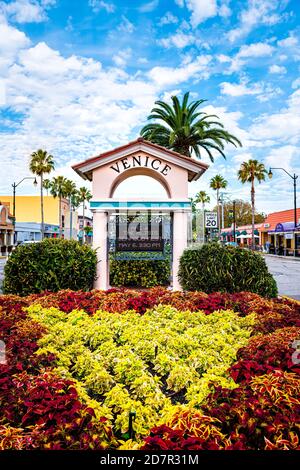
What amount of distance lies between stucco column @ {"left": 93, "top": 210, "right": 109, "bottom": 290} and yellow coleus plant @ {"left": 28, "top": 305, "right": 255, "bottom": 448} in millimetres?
4271

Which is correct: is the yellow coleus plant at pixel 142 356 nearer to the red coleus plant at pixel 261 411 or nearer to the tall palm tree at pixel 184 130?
the red coleus plant at pixel 261 411

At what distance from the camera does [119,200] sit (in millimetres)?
10766

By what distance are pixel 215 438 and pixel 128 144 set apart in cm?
896

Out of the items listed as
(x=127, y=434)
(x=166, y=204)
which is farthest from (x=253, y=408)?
(x=166, y=204)

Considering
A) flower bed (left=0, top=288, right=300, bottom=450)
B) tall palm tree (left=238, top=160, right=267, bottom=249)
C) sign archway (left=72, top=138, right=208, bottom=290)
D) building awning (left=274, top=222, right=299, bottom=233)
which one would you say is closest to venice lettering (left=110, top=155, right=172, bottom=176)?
sign archway (left=72, top=138, right=208, bottom=290)

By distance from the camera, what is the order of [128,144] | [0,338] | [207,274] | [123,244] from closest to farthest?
[0,338] → [207,274] → [128,144] → [123,244]

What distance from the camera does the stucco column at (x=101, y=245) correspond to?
1077 centimetres

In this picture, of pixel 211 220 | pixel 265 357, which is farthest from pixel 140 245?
pixel 211 220

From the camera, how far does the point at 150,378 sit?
12.2ft

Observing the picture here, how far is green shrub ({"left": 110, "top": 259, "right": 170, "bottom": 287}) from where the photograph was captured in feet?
39.0

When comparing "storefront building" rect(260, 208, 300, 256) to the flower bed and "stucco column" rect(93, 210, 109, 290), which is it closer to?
"stucco column" rect(93, 210, 109, 290)

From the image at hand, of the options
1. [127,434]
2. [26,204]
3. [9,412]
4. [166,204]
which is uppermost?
[26,204]

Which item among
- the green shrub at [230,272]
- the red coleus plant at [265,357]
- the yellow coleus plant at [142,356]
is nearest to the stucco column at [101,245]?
the green shrub at [230,272]

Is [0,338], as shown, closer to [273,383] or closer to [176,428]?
[176,428]
